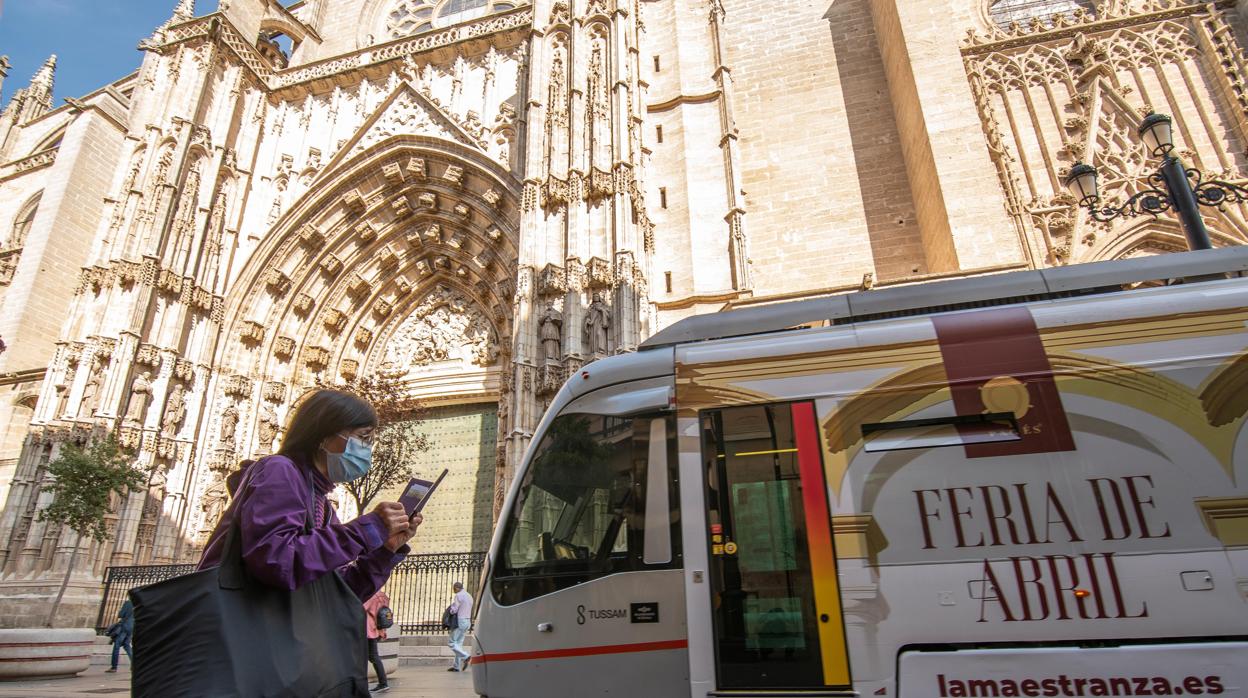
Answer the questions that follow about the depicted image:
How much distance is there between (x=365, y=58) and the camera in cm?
1797

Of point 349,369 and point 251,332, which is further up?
point 251,332

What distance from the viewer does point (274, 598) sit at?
1538 millimetres

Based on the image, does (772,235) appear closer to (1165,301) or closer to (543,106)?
(543,106)

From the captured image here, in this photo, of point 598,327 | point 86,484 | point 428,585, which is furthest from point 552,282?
point 86,484

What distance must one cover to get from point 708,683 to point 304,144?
1814 cm

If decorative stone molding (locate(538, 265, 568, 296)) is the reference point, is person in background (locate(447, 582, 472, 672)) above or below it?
below

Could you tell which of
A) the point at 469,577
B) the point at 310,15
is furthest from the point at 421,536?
the point at 310,15

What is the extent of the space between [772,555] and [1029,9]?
16816mm

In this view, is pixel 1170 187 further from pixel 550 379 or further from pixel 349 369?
pixel 349 369

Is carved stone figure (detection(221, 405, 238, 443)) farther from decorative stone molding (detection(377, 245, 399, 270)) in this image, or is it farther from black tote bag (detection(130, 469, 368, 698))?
black tote bag (detection(130, 469, 368, 698))

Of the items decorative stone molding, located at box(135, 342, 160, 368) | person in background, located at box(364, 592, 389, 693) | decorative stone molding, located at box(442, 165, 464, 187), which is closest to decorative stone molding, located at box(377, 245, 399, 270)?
decorative stone molding, located at box(442, 165, 464, 187)

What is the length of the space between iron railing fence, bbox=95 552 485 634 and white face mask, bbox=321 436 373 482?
34.3 ft

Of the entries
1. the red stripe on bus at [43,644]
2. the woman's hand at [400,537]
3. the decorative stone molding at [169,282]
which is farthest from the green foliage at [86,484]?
the woman's hand at [400,537]

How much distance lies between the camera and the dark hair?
71.0 inches
